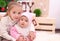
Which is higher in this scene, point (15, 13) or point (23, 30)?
point (15, 13)

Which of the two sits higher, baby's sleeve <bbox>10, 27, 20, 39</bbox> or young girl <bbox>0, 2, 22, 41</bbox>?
young girl <bbox>0, 2, 22, 41</bbox>

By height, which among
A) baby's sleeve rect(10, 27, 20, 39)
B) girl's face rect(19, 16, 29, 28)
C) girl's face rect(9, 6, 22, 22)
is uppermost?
girl's face rect(9, 6, 22, 22)

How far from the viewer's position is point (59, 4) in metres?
3.38

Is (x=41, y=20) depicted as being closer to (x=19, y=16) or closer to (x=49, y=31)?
(x=49, y=31)

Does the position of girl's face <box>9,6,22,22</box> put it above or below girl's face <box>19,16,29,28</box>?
above

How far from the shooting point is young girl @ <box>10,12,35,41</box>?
120 cm

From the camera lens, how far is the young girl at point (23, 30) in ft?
3.93

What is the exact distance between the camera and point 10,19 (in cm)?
123

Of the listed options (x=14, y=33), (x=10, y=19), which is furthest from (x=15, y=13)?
(x=14, y=33)

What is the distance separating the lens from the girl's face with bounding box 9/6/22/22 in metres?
1.24

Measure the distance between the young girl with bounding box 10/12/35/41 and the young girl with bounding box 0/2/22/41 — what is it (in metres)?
0.04

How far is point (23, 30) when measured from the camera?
4.03 ft

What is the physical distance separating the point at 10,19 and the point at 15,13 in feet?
0.22

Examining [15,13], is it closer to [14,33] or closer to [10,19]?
[10,19]
